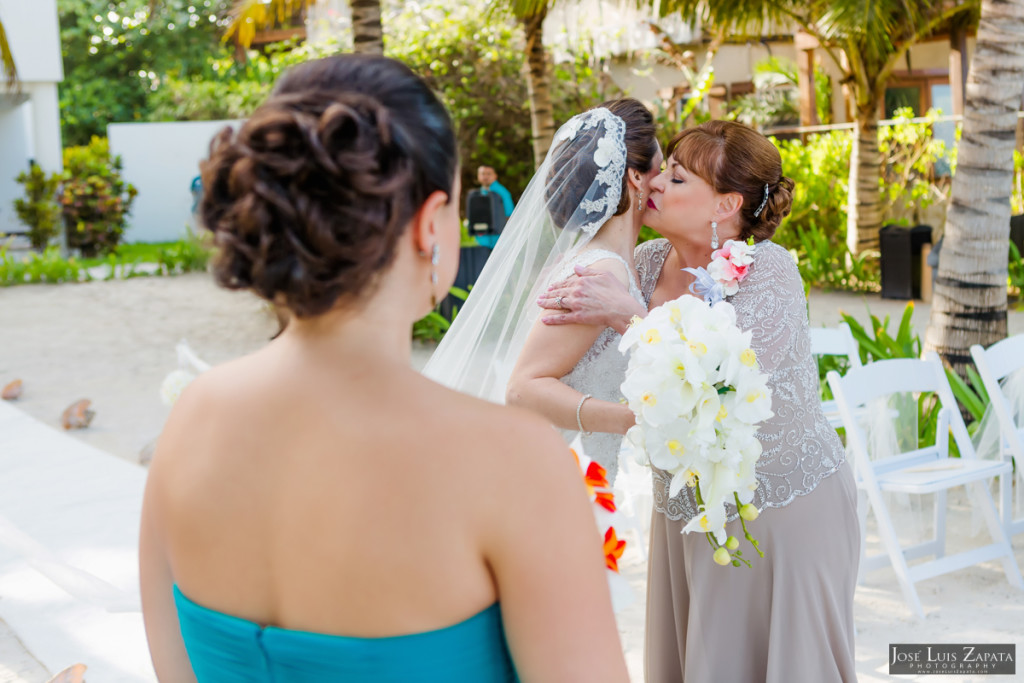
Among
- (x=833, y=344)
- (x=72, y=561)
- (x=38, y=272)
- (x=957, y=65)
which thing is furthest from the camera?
(x=38, y=272)

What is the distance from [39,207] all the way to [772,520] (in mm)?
20827

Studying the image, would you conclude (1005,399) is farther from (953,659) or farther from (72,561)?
(72,561)

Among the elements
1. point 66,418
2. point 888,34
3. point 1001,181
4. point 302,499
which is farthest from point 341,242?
point 888,34

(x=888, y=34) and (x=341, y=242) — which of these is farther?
(x=888, y=34)

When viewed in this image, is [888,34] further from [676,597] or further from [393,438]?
[393,438]

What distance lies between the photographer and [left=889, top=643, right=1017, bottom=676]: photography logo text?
3.61m

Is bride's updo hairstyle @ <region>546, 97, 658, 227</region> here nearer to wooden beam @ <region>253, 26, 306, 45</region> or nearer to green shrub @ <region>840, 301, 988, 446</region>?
green shrub @ <region>840, 301, 988, 446</region>

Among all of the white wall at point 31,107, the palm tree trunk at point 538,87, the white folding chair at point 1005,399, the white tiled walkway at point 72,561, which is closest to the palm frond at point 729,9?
the palm tree trunk at point 538,87

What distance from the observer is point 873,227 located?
13422 mm

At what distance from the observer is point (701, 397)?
189 centimetres

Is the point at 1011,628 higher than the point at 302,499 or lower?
lower

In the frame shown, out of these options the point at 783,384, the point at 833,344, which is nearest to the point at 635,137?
the point at 783,384

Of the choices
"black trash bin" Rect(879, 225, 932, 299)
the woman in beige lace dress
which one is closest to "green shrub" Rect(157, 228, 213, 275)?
"black trash bin" Rect(879, 225, 932, 299)

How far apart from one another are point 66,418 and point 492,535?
8.25 metres
